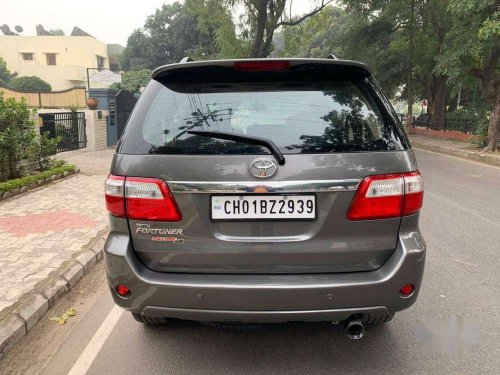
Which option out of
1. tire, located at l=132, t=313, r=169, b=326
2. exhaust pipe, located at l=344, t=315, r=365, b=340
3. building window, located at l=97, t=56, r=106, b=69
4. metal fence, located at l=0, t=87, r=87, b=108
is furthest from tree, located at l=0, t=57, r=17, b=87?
exhaust pipe, located at l=344, t=315, r=365, b=340

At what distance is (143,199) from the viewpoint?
225cm

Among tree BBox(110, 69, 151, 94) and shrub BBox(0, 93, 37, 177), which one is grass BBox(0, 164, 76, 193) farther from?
tree BBox(110, 69, 151, 94)

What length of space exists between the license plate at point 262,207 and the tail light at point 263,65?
0.76m

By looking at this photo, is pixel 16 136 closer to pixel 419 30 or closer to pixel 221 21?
pixel 221 21

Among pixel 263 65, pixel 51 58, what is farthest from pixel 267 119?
pixel 51 58

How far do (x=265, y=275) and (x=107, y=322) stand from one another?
1.60m

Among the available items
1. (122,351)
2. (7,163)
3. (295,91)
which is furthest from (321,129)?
(7,163)

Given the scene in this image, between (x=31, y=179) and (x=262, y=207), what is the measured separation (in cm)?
661

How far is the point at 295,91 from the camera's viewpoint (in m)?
2.44

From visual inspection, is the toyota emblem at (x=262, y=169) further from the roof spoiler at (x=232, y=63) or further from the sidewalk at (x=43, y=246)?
the sidewalk at (x=43, y=246)

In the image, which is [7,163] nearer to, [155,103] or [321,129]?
[155,103]

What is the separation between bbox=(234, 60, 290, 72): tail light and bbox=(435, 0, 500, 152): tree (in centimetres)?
1151

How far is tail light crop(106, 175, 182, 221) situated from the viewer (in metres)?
2.22

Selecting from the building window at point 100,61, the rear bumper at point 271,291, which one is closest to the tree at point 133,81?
the building window at point 100,61
